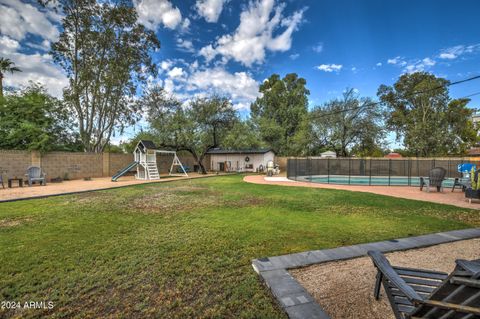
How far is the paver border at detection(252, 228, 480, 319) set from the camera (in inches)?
76.2

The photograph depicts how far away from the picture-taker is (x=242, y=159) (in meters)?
24.6

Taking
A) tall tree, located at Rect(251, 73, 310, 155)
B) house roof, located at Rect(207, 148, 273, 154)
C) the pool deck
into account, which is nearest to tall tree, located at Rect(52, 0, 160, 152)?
house roof, located at Rect(207, 148, 273, 154)

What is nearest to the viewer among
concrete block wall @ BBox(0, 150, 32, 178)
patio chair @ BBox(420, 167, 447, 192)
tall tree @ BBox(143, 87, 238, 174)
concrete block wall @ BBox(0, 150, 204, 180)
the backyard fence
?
patio chair @ BBox(420, 167, 447, 192)

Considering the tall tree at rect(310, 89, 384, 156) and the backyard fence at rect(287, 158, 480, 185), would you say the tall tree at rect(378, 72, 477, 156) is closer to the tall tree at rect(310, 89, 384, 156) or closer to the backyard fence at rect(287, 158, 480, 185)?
the tall tree at rect(310, 89, 384, 156)

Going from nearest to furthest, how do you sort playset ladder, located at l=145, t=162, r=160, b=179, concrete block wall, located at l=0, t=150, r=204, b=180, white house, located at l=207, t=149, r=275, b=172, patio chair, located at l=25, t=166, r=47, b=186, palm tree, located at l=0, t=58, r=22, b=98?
patio chair, located at l=25, t=166, r=47, b=186, concrete block wall, located at l=0, t=150, r=204, b=180, playset ladder, located at l=145, t=162, r=160, b=179, palm tree, located at l=0, t=58, r=22, b=98, white house, located at l=207, t=149, r=275, b=172

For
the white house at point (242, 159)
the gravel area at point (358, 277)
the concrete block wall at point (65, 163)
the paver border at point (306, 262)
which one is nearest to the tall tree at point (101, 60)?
the concrete block wall at point (65, 163)

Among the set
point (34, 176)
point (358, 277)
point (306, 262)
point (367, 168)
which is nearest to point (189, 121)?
point (34, 176)

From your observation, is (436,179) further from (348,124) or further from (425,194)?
(348,124)

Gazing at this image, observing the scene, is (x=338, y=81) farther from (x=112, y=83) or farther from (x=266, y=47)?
(x=112, y=83)

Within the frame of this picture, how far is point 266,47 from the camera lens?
1733cm

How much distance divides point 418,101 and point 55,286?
28.6 metres

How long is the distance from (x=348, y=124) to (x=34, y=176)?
21902 mm

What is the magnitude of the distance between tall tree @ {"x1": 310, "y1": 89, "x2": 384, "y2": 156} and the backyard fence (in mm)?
2464

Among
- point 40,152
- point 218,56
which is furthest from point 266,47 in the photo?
point 40,152
